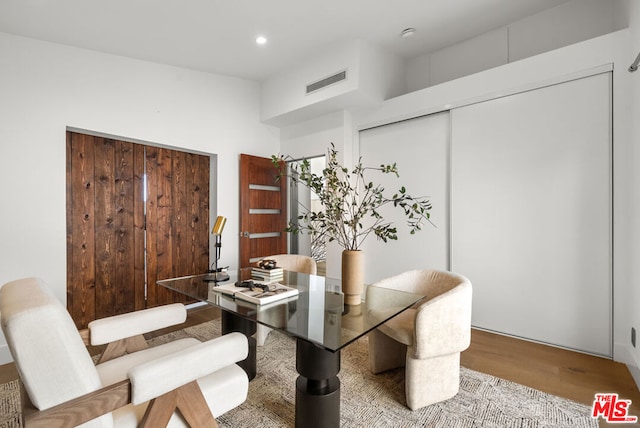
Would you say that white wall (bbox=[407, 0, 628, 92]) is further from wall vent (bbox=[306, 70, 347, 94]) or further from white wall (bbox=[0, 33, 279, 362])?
white wall (bbox=[0, 33, 279, 362])

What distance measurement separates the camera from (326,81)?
3637 mm

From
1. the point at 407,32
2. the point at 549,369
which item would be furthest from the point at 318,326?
the point at 407,32

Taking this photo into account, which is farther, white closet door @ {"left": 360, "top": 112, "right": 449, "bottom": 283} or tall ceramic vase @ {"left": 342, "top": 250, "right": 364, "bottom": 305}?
white closet door @ {"left": 360, "top": 112, "right": 449, "bottom": 283}

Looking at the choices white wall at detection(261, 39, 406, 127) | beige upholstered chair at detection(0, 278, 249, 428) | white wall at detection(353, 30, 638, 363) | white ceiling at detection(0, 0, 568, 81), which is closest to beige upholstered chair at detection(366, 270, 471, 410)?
beige upholstered chair at detection(0, 278, 249, 428)

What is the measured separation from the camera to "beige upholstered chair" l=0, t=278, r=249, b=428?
3.03ft

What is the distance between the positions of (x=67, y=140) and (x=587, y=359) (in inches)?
196

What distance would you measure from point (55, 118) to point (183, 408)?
3.13 m

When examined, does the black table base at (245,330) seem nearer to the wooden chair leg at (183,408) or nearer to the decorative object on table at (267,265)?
the decorative object on table at (267,265)

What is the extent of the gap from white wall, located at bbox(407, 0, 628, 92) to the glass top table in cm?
284

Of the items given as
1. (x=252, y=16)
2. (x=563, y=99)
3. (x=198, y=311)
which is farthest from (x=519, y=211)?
(x=198, y=311)

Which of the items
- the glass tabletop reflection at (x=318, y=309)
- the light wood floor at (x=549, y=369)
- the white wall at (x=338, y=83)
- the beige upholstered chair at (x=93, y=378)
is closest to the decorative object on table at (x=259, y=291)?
the glass tabletop reflection at (x=318, y=309)

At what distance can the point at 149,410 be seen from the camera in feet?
3.60

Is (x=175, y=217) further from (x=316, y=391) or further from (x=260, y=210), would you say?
(x=316, y=391)

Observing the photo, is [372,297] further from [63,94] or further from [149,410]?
[63,94]
